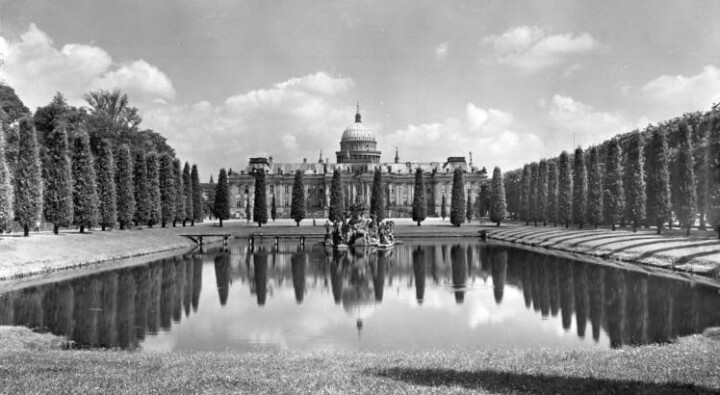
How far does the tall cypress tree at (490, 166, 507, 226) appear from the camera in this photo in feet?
225

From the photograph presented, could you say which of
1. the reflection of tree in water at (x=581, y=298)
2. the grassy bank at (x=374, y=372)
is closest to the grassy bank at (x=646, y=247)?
the reflection of tree in water at (x=581, y=298)

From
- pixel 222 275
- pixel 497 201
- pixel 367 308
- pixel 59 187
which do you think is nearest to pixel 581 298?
pixel 367 308

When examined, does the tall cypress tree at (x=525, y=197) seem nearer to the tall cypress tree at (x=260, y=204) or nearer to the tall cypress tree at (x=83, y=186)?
the tall cypress tree at (x=260, y=204)

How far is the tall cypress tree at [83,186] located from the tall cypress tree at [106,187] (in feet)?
6.49

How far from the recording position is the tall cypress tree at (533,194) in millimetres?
65006

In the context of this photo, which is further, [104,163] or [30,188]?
[104,163]

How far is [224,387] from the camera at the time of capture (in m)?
8.09

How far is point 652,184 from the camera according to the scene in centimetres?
4484

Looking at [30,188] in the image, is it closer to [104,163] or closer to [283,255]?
A: [104,163]

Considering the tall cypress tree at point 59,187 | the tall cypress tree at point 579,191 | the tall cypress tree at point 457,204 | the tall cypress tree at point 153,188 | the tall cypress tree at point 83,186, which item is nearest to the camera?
the tall cypress tree at point 59,187

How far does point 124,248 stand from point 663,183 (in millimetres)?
39701

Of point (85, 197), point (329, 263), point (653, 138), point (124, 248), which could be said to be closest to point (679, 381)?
point (329, 263)

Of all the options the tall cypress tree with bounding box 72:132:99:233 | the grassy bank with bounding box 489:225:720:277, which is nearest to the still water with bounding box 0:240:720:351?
the grassy bank with bounding box 489:225:720:277

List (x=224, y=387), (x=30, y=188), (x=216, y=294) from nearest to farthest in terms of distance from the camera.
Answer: (x=224, y=387) → (x=216, y=294) → (x=30, y=188)
